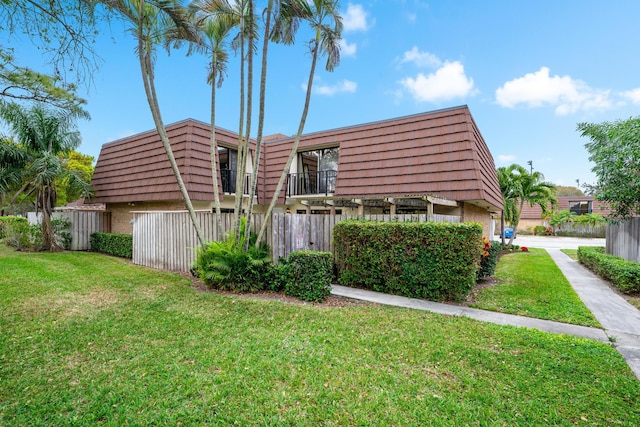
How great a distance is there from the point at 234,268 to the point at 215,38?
585cm

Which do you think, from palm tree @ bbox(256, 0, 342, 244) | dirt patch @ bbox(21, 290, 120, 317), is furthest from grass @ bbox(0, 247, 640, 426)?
palm tree @ bbox(256, 0, 342, 244)

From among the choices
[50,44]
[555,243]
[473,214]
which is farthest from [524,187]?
[50,44]

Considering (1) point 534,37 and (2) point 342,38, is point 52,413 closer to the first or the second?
(2) point 342,38

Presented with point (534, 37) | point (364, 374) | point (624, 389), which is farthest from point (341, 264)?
point (534, 37)

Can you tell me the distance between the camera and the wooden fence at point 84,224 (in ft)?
46.4

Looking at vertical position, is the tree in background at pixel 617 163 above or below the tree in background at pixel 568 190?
below

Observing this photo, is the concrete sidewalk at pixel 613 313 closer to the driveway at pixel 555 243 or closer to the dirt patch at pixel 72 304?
the dirt patch at pixel 72 304

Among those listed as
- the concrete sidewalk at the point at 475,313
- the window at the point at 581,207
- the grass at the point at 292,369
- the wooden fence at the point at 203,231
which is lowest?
the concrete sidewalk at the point at 475,313

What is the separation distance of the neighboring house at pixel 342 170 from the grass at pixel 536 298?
259 centimetres

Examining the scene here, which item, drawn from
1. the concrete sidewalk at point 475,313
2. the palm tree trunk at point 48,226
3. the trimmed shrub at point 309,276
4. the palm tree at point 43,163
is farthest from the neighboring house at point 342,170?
the trimmed shrub at point 309,276

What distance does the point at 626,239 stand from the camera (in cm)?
997

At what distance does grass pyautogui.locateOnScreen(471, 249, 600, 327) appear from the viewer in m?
5.73

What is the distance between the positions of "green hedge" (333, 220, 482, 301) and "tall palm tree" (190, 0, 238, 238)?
3.48 meters

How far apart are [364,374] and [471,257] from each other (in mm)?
4022
